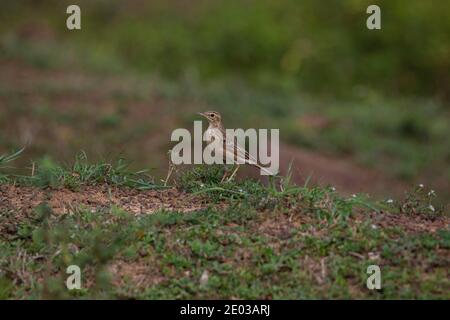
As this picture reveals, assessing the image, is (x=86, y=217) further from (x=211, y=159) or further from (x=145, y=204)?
(x=211, y=159)

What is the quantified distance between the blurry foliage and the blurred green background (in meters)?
0.03

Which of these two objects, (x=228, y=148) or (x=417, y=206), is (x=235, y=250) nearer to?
(x=228, y=148)

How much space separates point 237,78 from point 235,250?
1231 centimetres

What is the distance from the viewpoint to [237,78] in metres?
18.6

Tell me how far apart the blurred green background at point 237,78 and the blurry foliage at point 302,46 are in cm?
3

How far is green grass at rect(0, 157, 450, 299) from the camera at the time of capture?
6.13 meters

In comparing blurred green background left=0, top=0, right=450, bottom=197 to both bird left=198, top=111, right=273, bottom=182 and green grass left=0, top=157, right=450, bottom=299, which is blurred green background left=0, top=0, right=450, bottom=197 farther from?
green grass left=0, top=157, right=450, bottom=299

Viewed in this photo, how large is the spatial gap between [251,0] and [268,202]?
14.3m

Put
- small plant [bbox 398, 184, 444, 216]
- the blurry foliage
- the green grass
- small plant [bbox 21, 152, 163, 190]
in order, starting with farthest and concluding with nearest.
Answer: the blurry foliage
small plant [bbox 21, 152, 163, 190]
small plant [bbox 398, 184, 444, 216]
the green grass

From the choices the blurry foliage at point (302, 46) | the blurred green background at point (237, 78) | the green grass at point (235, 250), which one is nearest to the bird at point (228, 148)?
the green grass at point (235, 250)

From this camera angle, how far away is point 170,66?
19.0m

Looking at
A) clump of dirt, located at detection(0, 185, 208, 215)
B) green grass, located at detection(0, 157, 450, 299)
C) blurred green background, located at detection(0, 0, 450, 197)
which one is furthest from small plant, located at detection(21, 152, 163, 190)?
blurred green background, located at detection(0, 0, 450, 197)

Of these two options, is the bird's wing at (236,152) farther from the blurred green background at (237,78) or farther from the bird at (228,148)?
the blurred green background at (237,78)

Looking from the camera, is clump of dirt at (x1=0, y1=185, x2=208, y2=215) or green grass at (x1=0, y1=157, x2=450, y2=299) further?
clump of dirt at (x1=0, y1=185, x2=208, y2=215)
